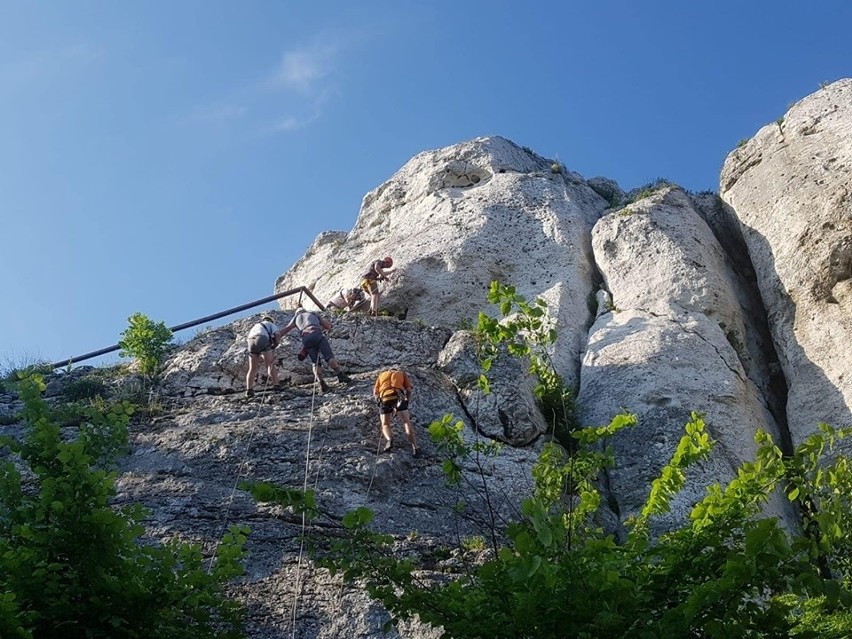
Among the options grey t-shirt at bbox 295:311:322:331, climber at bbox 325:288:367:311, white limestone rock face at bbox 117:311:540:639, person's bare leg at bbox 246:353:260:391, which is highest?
climber at bbox 325:288:367:311

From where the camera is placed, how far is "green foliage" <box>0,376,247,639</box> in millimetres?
6992

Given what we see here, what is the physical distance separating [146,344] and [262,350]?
2574mm

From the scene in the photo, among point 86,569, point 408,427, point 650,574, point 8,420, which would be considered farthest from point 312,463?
point 650,574

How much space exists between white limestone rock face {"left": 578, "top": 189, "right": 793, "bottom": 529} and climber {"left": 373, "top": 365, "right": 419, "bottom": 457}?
3.11 m

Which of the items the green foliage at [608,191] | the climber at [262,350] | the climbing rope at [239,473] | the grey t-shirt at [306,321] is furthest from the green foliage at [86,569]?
the green foliage at [608,191]

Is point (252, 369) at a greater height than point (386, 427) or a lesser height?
greater

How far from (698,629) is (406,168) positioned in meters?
22.2

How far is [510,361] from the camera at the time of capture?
53.2ft

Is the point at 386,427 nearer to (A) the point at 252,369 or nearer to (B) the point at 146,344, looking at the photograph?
(A) the point at 252,369

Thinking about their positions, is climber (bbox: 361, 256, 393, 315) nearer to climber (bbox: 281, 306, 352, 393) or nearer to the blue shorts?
climber (bbox: 281, 306, 352, 393)

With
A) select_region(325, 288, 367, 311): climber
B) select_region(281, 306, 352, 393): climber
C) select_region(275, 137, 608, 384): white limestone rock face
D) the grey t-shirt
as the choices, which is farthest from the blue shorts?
select_region(275, 137, 608, 384): white limestone rock face

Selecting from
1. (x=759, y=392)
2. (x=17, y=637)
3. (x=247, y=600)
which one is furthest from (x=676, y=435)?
(x=17, y=637)

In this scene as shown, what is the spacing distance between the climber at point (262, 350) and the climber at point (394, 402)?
8.80 ft

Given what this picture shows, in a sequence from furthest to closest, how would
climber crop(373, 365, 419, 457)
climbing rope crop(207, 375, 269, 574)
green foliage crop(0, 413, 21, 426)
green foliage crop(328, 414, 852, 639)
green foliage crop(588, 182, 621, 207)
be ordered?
green foliage crop(588, 182, 621, 207) → green foliage crop(0, 413, 21, 426) → climber crop(373, 365, 419, 457) → climbing rope crop(207, 375, 269, 574) → green foliage crop(328, 414, 852, 639)
